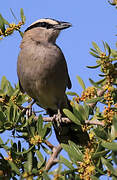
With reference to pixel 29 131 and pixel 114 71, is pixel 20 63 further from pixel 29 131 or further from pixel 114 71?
pixel 114 71

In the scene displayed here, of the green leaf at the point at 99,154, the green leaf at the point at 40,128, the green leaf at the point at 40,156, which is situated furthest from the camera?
the green leaf at the point at 40,128

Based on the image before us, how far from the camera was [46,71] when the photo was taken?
205 inches

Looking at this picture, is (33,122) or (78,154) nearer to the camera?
(78,154)

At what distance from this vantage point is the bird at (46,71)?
5211mm

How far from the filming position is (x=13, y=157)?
3.12 meters

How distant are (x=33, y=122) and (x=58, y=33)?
281 cm

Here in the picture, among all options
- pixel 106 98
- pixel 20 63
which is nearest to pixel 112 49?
pixel 106 98

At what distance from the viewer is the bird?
521cm

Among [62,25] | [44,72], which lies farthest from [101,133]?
[62,25]

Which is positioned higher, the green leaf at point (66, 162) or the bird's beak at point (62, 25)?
the bird's beak at point (62, 25)

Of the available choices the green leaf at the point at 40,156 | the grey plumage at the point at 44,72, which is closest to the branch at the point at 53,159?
the green leaf at the point at 40,156

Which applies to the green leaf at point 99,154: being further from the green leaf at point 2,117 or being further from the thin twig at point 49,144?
the green leaf at point 2,117

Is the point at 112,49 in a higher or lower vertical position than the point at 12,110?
higher

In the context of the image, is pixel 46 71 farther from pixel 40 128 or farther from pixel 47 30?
pixel 40 128
